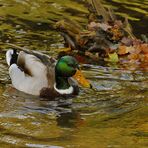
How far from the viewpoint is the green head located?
9383 mm

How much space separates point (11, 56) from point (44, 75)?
3.01 feet

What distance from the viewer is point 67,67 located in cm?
940

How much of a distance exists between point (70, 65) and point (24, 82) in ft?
2.52

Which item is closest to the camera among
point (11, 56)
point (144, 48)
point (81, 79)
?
point (81, 79)

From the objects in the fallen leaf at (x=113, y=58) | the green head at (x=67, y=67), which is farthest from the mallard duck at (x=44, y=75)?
the fallen leaf at (x=113, y=58)

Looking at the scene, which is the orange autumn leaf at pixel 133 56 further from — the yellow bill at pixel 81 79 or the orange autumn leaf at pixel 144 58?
the yellow bill at pixel 81 79

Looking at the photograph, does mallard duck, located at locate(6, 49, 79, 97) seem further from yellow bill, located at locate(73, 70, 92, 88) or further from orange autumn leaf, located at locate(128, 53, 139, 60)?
orange autumn leaf, located at locate(128, 53, 139, 60)

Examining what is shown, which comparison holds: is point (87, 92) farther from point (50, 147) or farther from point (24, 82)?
point (50, 147)

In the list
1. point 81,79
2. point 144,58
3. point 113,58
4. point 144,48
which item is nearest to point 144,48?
point 144,48

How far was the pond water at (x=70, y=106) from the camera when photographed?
7.05m

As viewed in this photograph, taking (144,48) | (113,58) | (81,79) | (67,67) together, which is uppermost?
(67,67)

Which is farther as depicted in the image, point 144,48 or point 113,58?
point 144,48

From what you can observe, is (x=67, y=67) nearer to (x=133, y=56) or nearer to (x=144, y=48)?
(x=133, y=56)

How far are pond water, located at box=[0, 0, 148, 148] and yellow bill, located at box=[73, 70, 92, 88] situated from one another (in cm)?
16
